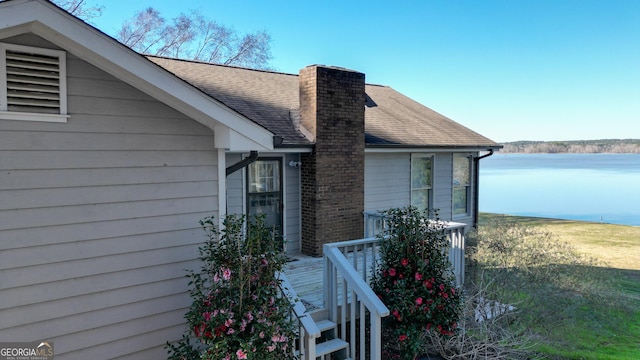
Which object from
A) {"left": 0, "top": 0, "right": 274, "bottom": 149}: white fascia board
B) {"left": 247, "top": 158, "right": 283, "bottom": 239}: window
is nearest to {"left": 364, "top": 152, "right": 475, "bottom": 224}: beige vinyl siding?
{"left": 247, "top": 158, "right": 283, "bottom": 239}: window

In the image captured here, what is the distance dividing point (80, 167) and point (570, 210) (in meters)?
30.6

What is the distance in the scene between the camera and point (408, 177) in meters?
10.2

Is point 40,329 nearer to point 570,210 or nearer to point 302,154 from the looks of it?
point 302,154

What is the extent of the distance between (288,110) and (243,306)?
5.88 metres

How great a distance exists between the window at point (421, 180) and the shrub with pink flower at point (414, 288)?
202 inches

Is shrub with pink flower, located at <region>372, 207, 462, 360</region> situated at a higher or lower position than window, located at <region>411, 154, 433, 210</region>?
lower

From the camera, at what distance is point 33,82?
359 centimetres

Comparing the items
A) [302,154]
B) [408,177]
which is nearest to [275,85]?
[302,154]

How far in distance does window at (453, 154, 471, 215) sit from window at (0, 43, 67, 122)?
9.78m

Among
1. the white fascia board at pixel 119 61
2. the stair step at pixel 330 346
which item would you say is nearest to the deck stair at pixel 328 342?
the stair step at pixel 330 346

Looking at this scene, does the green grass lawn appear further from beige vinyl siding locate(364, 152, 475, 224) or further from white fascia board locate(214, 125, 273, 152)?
white fascia board locate(214, 125, 273, 152)

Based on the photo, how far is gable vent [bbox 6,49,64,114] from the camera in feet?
11.5

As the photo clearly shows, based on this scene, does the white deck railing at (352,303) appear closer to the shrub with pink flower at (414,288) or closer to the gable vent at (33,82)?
Answer: the shrub with pink flower at (414,288)

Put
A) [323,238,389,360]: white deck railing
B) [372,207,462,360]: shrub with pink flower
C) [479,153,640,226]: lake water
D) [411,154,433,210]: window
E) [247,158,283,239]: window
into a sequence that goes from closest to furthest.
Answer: [323,238,389,360]: white deck railing
[372,207,462,360]: shrub with pink flower
[247,158,283,239]: window
[411,154,433,210]: window
[479,153,640,226]: lake water
